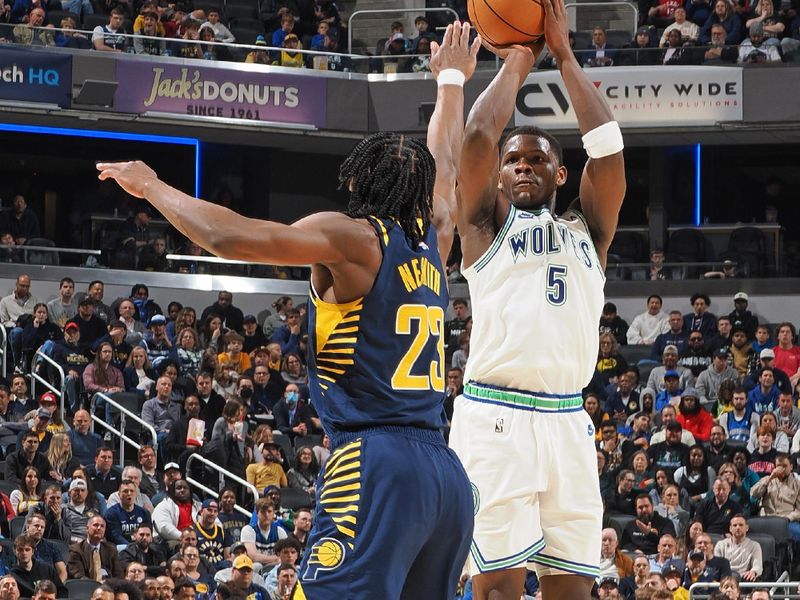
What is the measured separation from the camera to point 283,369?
654 inches

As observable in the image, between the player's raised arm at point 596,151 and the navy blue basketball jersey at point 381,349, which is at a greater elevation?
the player's raised arm at point 596,151

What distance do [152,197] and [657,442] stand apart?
1141 cm

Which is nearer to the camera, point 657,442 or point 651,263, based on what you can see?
point 657,442

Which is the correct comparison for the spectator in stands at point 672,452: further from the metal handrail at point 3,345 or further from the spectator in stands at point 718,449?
the metal handrail at point 3,345

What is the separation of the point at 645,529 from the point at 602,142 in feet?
28.2

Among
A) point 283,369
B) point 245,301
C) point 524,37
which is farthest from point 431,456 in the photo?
point 245,301

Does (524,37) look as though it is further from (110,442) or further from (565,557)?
(110,442)

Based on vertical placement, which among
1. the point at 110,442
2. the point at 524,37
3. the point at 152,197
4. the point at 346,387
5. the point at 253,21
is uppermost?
the point at 253,21

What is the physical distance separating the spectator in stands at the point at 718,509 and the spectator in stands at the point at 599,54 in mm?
8319

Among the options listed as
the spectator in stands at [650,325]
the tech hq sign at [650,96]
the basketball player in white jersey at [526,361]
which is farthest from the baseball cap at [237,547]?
the tech hq sign at [650,96]

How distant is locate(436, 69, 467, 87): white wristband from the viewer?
17.2 ft

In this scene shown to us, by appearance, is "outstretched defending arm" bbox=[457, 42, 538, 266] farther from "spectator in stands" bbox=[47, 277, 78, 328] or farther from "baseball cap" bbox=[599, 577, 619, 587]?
"spectator in stands" bbox=[47, 277, 78, 328]

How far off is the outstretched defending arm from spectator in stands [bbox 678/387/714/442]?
Result: 1046cm

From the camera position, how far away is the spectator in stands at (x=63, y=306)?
1719 centimetres
